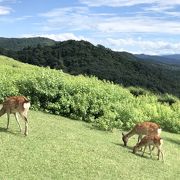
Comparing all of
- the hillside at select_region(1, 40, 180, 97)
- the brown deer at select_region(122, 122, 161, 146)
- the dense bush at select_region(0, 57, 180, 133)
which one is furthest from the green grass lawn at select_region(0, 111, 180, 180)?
the hillside at select_region(1, 40, 180, 97)

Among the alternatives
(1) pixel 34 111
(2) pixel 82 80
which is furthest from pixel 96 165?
(2) pixel 82 80

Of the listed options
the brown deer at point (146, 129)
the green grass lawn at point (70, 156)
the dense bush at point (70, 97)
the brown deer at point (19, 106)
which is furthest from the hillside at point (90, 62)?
the brown deer at point (19, 106)

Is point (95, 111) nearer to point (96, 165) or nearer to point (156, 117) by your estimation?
point (156, 117)

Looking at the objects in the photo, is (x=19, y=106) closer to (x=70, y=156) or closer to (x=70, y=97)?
(x=70, y=156)

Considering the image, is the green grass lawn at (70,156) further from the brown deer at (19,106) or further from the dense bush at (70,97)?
the dense bush at (70,97)

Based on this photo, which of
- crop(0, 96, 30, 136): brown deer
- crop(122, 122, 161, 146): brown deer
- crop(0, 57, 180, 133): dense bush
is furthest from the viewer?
crop(0, 57, 180, 133): dense bush

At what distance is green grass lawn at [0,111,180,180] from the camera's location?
15625 millimetres

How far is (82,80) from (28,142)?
1114 cm

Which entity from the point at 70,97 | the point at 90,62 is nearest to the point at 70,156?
the point at 70,97

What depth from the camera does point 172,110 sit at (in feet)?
110

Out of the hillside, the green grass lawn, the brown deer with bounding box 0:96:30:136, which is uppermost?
the brown deer with bounding box 0:96:30:136

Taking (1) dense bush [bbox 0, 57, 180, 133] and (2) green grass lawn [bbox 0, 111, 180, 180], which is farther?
(1) dense bush [bbox 0, 57, 180, 133]

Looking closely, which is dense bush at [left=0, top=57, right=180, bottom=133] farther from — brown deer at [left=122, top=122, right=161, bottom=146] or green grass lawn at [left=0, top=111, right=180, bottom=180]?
brown deer at [left=122, top=122, right=161, bottom=146]

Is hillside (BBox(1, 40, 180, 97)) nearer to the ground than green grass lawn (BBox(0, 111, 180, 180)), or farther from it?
nearer to the ground
